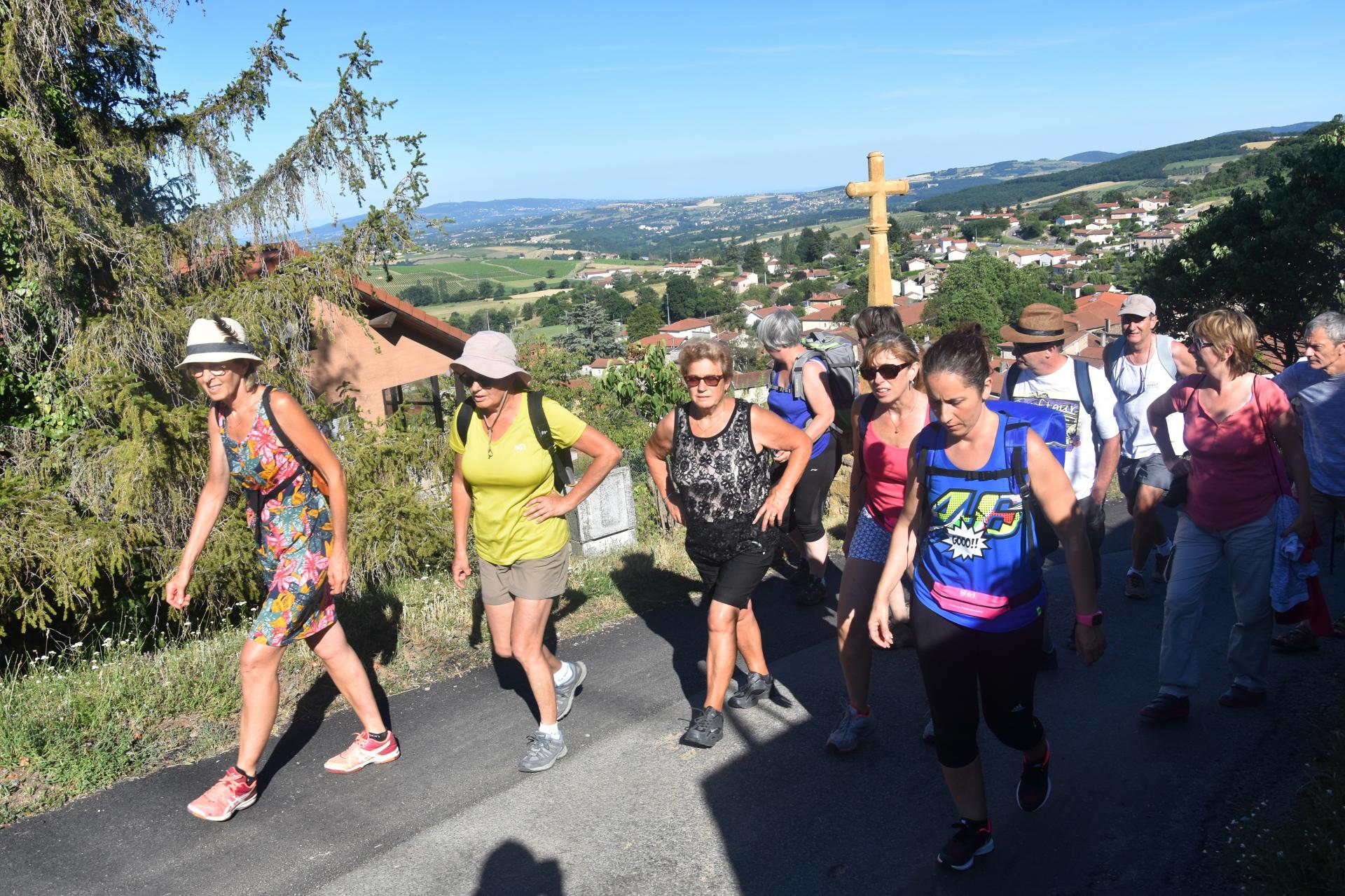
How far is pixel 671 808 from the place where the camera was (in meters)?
3.62

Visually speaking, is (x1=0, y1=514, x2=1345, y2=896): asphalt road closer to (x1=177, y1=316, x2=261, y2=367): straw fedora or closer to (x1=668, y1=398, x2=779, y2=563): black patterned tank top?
(x1=668, y1=398, x2=779, y2=563): black patterned tank top

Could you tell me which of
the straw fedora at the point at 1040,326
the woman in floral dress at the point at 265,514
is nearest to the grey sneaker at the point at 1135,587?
the straw fedora at the point at 1040,326

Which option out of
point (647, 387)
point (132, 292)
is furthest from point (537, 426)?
point (647, 387)

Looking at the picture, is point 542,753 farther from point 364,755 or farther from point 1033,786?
point 1033,786

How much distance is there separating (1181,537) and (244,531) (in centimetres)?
592

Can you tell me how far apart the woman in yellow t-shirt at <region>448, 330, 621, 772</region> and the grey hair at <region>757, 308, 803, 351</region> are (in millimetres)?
1449

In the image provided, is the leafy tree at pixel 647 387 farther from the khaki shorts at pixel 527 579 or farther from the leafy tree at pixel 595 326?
the leafy tree at pixel 595 326

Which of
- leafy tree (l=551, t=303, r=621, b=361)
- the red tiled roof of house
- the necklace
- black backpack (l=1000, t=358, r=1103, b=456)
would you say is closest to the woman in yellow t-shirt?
the necklace

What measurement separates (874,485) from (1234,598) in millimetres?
1637

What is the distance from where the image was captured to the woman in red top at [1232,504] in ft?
13.1

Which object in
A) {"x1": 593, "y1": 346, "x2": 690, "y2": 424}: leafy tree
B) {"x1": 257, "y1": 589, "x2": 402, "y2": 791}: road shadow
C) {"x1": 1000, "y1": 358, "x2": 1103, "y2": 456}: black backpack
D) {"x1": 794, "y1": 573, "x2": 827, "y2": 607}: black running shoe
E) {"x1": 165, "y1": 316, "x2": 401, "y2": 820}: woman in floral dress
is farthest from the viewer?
{"x1": 593, "y1": 346, "x2": 690, "y2": 424}: leafy tree

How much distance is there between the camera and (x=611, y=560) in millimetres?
6766

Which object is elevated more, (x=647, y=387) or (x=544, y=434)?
(x=544, y=434)

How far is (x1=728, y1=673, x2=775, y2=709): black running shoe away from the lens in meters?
4.42
